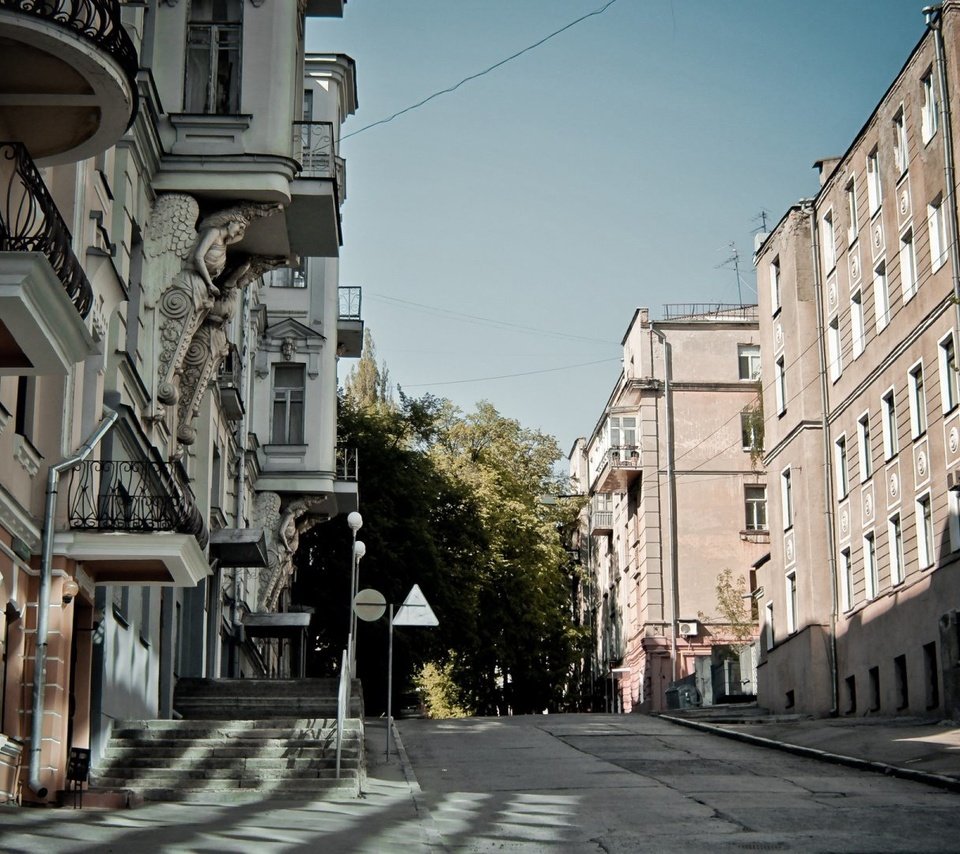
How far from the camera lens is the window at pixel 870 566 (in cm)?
3491

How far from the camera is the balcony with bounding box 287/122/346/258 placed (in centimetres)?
2356

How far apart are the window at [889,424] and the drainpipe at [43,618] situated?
20855mm

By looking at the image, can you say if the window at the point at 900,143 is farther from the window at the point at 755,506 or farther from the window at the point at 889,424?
the window at the point at 755,506

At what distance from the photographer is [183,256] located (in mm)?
22141

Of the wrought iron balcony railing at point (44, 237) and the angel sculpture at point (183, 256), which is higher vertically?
the angel sculpture at point (183, 256)

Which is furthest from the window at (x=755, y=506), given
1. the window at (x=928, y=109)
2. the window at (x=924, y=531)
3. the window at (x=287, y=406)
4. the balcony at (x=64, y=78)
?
the balcony at (x=64, y=78)

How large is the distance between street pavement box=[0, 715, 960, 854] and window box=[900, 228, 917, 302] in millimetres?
9640

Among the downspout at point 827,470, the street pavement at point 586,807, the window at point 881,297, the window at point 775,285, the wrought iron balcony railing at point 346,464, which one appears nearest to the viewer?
the street pavement at point 586,807

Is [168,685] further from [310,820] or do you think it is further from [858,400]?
[858,400]

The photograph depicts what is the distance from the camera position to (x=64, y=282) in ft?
37.7

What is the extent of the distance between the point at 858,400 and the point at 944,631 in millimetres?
7820

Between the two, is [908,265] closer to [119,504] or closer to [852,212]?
[852,212]

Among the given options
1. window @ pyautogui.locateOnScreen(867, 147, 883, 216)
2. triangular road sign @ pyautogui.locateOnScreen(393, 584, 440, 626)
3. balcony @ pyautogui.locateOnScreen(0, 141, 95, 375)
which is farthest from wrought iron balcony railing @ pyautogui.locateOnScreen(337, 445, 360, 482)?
balcony @ pyautogui.locateOnScreen(0, 141, 95, 375)

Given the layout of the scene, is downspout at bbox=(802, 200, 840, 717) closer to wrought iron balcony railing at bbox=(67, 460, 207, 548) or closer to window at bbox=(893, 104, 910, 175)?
window at bbox=(893, 104, 910, 175)
